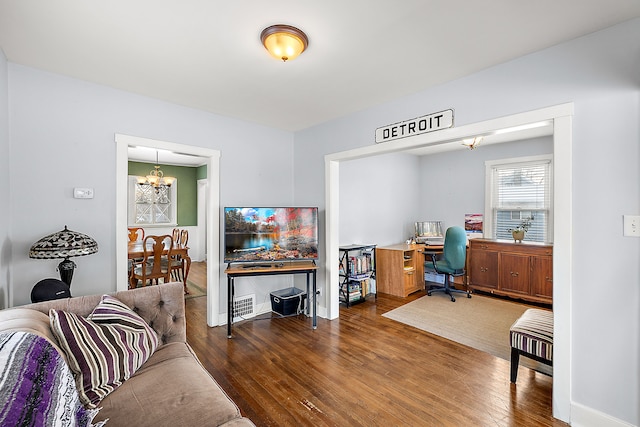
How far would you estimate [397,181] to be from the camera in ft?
18.4

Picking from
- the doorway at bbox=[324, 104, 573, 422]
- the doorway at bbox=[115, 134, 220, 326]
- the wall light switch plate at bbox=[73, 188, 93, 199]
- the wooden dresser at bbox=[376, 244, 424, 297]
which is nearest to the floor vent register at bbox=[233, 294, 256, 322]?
the doorway at bbox=[115, 134, 220, 326]

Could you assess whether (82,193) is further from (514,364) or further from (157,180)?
(514,364)

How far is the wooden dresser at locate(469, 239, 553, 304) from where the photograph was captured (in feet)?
13.4

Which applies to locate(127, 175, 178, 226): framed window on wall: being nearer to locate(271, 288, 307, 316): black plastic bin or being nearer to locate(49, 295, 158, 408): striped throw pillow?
locate(271, 288, 307, 316): black plastic bin

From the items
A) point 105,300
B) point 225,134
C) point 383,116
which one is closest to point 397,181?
point 383,116

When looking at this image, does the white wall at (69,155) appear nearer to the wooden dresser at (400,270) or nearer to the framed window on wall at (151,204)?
the wooden dresser at (400,270)

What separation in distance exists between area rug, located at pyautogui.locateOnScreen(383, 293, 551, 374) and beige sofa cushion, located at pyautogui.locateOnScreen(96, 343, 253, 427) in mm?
2577

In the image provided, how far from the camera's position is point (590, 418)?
181cm

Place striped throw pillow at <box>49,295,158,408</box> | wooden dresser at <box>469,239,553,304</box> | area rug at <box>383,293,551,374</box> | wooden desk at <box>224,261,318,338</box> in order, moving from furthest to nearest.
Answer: wooden dresser at <box>469,239,553,304</box> → wooden desk at <box>224,261,318,338</box> → area rug at <box>383,293,551,374</box> → striped throw pillow at <box>49,295,158,408</box>

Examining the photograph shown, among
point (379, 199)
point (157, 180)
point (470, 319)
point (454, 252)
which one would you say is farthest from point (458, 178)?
point (157, 180)

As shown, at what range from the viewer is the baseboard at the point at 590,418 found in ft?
5.72

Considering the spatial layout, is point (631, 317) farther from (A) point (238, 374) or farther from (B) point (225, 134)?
(B) point (225, 134)

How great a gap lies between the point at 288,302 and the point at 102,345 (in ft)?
7.74

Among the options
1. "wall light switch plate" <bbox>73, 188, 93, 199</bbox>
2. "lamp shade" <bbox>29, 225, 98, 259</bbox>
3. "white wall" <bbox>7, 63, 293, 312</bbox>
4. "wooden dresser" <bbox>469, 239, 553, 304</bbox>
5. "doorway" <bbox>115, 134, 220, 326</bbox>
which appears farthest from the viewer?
"wooden dresser" <bbox>469, 239, 553, 304</bbox>
